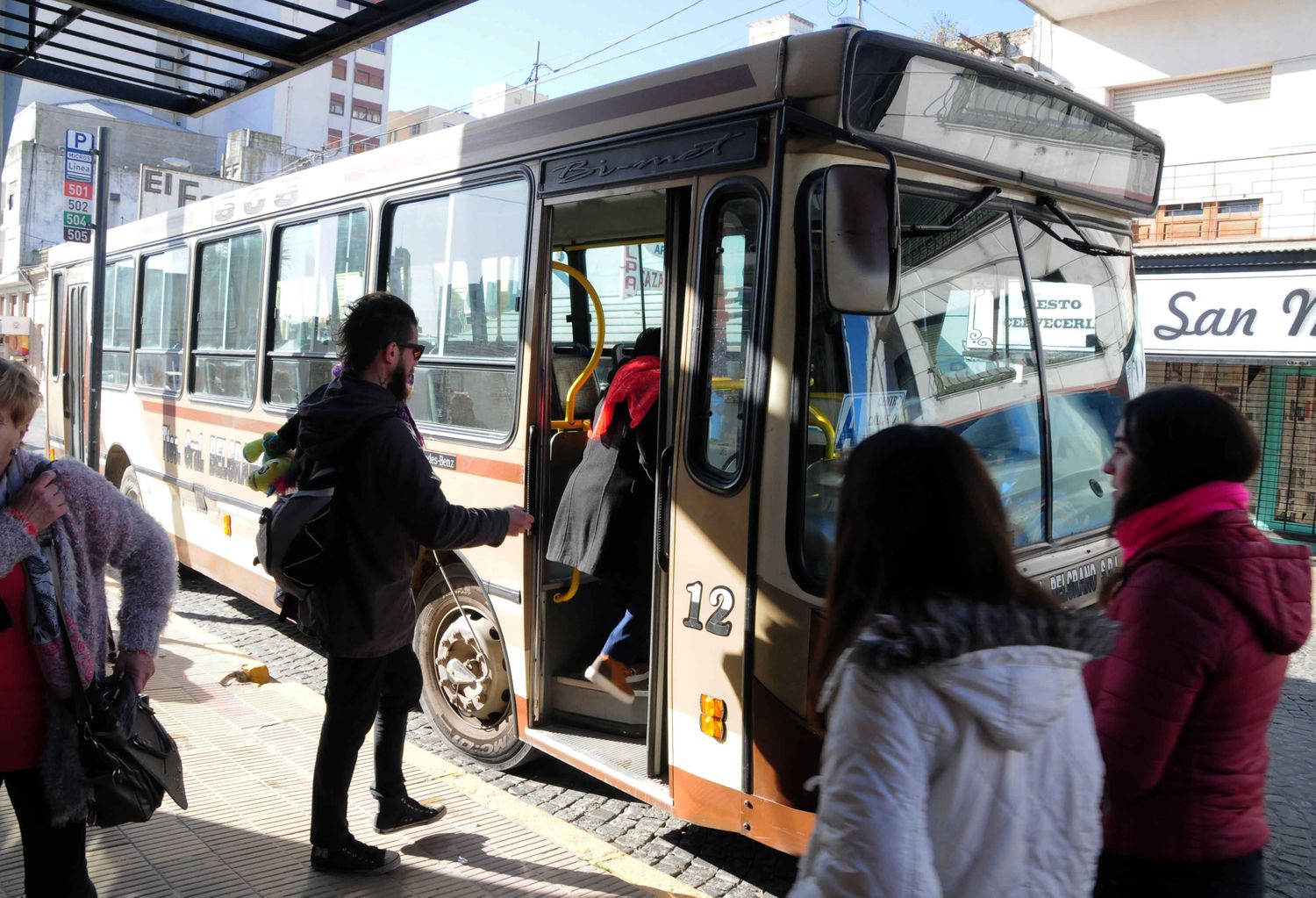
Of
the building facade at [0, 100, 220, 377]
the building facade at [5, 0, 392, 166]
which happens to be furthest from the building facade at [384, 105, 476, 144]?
the building facade at [0, 100, 220, 377]

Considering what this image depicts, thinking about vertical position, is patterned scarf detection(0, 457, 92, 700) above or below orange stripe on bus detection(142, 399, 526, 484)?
below

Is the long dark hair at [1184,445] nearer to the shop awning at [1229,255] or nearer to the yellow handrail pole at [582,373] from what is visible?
the yellow handrail pole at [582,373]

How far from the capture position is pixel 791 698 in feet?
11.5

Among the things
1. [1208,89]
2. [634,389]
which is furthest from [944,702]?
[1208,89]

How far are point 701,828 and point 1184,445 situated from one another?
3.09m

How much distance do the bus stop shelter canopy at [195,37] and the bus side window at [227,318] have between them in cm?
99

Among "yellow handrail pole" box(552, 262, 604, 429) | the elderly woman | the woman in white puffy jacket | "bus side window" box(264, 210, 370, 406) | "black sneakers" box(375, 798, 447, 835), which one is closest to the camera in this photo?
the woman in white puffy jacket

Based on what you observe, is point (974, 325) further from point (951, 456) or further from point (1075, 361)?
point (951, 456)

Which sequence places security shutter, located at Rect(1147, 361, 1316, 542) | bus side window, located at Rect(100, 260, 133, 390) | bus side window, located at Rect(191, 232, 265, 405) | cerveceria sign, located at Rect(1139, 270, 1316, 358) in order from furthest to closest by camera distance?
security shutter, located at Rect(1147, 361, 1316, 542) → cerveceria sign, located at Rect(1139, 270, 1316, 358) → bus side window, located at Rect(100, 260, 133, 390) → bus side window, located at Rect(191, 232, 265, 405)

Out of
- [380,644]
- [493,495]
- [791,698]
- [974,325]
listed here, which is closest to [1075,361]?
[974,325]

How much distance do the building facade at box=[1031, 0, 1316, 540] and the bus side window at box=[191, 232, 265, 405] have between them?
10194 mm

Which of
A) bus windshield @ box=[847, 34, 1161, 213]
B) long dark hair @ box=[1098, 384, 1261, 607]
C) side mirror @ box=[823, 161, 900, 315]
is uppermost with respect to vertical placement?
bus windshield @ box=[847, 34, 1161, 213]

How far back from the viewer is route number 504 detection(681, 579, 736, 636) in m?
3.72

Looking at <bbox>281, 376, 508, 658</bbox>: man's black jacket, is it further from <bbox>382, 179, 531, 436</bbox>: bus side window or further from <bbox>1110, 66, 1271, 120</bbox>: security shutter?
<bbox>1110, 66, 1271, 120</bbox>: security shutter
